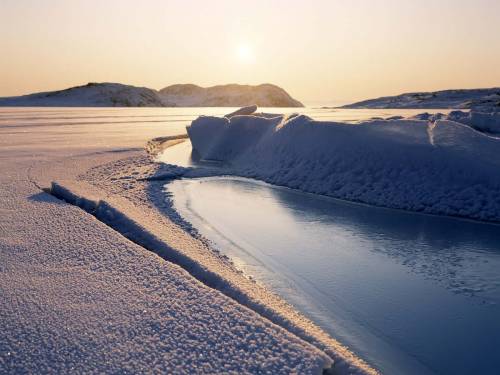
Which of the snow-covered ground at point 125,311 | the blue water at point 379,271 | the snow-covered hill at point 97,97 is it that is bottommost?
the blue water at point 379,271

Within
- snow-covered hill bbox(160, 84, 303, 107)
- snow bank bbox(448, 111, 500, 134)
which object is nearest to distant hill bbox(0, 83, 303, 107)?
snow-covered hill bbox(160, 84, 303, 107)

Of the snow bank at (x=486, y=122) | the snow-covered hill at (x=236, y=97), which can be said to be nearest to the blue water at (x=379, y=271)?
the snow bank at (x=486, y=122)

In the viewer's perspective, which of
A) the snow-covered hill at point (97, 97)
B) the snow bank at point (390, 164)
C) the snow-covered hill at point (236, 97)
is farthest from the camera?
the snow-covered hill at point (236, 97)

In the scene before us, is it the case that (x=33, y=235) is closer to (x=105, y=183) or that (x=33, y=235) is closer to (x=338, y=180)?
(x=105, y=183)

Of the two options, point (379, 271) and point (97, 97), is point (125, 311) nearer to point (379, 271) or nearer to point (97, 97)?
point (379, 271)

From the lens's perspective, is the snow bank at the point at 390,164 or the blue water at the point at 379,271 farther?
the snow bank at the point at 390,164

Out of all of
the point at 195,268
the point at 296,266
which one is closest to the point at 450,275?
the point at 296,266

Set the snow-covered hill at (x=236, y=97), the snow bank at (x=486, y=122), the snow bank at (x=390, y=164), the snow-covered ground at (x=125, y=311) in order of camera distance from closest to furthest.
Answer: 1. the snow-covered ground at (x=125, y=311)
2. the snow bank at (x=390, y=164)
3. the snow bank at (x=486, y=122)
4. the snow-covered hill at (x=236, y=97)

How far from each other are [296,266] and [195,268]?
921mm

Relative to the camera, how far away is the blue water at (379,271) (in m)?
2.12

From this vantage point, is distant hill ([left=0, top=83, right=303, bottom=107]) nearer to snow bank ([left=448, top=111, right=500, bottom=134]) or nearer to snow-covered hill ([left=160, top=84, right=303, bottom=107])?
snow-covered hill ([left=160, top=84, right=303, bottom=107])

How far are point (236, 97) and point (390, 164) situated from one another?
425 ft

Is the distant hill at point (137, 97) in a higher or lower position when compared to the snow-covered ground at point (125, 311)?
higher

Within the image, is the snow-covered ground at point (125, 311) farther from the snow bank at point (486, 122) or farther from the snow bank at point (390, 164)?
the snow bank at point (486, 122)
